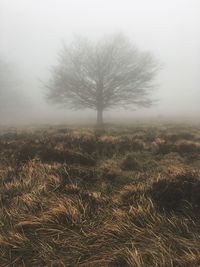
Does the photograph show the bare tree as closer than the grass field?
No

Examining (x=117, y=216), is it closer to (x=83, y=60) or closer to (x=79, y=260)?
(x=79, y=260)

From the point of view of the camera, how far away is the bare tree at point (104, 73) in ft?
70.2

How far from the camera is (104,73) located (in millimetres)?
21750

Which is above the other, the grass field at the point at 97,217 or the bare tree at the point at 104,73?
the bare tree at the point at 104,73

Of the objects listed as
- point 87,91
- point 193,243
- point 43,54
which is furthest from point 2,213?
point 43,54

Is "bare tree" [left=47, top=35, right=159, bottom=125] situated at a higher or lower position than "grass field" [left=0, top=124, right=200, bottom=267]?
higher

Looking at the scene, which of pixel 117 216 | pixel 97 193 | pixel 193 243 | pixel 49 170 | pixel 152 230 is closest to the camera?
pixel 193 243

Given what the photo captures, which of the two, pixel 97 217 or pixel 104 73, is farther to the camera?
pixel 104 73

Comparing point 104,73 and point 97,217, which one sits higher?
point 104,73

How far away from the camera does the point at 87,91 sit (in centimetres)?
2194

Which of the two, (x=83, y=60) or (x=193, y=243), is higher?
(x=83, y=60)

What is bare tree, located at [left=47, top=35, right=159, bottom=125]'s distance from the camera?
70.2ft

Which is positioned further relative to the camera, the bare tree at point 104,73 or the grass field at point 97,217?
the bare tree at point 104,73

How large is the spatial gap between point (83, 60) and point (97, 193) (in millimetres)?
19616
